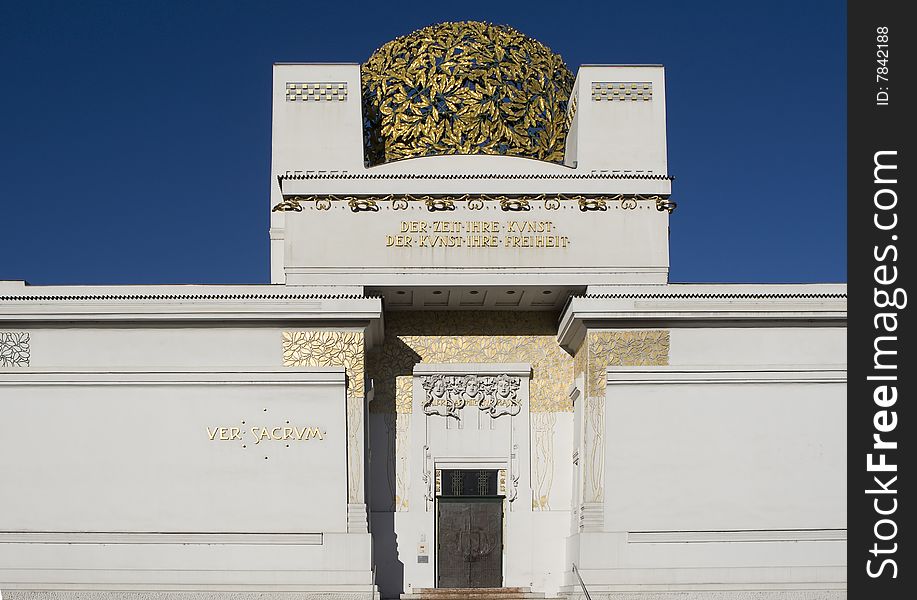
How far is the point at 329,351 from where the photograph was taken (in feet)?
45.8

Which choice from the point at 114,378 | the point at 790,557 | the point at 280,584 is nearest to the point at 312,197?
the point at 114,378

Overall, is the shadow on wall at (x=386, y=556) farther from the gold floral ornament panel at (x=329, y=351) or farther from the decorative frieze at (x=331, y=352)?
the gold floral ornament panel at (x=329, y=351)

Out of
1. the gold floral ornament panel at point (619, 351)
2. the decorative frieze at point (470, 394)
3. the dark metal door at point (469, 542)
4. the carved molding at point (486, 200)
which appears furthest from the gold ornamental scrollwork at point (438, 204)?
the dark metal door at point (469, 542)

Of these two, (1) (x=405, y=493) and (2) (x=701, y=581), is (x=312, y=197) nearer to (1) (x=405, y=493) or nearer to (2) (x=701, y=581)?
(1) (x=405, y=493)

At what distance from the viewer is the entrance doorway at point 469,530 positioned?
14797 millimetres

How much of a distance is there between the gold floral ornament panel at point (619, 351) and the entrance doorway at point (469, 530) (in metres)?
2.17

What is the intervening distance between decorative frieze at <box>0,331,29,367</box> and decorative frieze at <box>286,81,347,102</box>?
184 inches

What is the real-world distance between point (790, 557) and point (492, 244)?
5.37m

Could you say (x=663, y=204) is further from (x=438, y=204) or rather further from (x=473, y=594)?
(x=473, y=594)

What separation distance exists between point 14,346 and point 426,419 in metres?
5.32

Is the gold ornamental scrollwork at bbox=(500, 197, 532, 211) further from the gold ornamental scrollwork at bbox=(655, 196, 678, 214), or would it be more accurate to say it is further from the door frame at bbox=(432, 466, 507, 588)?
the door frame at bbox=(432, 466, 507, 588)

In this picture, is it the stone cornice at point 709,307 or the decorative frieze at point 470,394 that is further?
the decorative frieze at point 470,394

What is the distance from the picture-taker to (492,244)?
14.5 metres

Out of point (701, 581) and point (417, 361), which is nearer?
point (701, 581)
